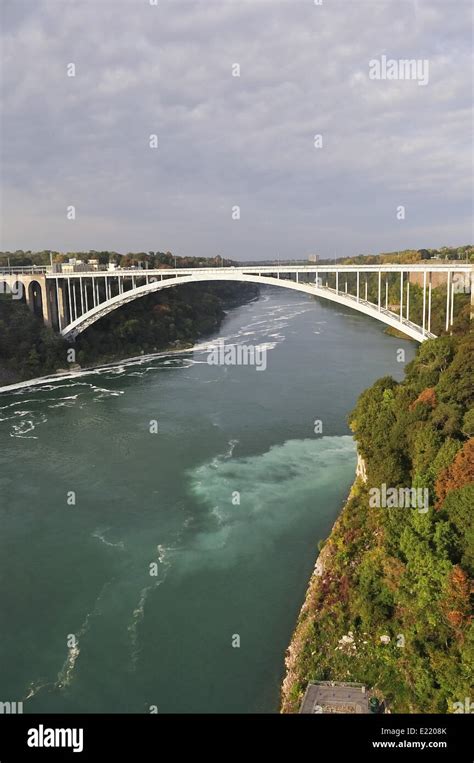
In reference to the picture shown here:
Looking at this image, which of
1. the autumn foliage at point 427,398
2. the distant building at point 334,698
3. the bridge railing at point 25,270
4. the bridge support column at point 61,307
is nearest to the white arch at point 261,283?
the bridge support column at point 61,307

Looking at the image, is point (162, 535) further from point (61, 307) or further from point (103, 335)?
point (61, 307)

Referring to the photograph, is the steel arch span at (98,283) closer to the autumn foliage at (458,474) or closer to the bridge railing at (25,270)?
the bridge railing at (25,270)

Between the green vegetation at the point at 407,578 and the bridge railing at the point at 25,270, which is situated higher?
the bridge railing at the point at 25,270

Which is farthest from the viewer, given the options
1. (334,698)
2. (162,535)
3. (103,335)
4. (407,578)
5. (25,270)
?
(25,270)

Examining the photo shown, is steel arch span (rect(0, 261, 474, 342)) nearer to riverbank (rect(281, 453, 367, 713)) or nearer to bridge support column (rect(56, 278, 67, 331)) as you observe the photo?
bridge support column (rect(56, 278, 67, 331))

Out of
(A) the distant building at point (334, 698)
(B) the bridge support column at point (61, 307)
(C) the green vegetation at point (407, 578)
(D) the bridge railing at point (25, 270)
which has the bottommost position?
(A) the distant building at point (334, 698)

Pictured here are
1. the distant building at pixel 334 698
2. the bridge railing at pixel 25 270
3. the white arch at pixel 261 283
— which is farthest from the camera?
the bridge railing at pixel 25 270

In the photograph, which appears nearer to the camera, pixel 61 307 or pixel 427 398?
pixel 427 398

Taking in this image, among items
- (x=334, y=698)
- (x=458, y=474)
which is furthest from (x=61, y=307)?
(x=334, y=698)
